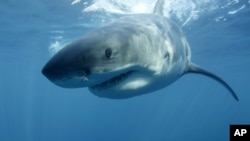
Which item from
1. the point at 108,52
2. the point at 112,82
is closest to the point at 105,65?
the point at 108,52

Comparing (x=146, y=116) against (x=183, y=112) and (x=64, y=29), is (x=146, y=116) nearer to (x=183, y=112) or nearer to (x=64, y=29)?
(x=183, y=112)

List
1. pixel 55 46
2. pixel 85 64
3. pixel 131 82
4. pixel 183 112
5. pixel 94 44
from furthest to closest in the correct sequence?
pixel 183 112 < pixel 55 46 < pixel 131 82 < pixel 94 44 < pixel 85 64

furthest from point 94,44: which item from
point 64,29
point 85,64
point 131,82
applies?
point 64,29

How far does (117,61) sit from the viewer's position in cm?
301

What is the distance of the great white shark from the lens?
2.67 metres

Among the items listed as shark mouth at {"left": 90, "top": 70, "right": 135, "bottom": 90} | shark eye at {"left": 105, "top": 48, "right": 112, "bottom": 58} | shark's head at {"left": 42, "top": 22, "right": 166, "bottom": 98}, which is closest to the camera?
shark's head at {"left": 42, "top": 22, "right": 166, "bottom": 98}

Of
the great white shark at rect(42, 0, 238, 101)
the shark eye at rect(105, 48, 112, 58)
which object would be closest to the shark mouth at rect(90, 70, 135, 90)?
the great white shark at rect(42, 0, 238, 101)

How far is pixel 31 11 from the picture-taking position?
17.2 m

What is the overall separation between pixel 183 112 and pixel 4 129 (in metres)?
92.6

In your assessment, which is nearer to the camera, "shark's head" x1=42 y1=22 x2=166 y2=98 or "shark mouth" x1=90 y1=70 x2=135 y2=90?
"shark's head" x1=42 y1=22 x2=166 y2=98

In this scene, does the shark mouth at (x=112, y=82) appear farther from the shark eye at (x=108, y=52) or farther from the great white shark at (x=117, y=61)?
the shark eye at (x=108, y=52)

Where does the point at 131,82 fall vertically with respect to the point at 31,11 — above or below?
below

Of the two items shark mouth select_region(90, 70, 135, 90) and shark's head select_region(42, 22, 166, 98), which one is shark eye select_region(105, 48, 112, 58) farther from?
shark mouth select_region(90, 70, 135, 90)

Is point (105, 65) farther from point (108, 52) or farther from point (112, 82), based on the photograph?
point (112, 82)
